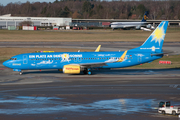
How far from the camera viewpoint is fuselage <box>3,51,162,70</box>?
42750mm

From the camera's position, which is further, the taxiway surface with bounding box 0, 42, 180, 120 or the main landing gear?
the main landing gear

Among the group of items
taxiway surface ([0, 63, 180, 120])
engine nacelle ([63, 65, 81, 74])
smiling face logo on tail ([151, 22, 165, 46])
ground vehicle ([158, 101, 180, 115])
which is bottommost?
taxiway surface ([0, 63, 180, 120])

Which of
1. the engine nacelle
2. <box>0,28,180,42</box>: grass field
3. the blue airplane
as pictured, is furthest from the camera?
<box>0,28,180,42</box>: grass field

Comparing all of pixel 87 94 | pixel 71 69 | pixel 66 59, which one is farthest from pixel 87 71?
pixel 87 94

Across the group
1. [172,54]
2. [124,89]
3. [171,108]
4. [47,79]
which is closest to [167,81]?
[124,89]

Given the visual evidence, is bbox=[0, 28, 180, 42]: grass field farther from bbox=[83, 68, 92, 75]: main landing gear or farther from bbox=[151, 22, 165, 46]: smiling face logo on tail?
bbox=[83, 68, 92, 75]: main landing gear

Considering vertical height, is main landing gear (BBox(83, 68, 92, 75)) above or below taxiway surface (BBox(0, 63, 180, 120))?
above

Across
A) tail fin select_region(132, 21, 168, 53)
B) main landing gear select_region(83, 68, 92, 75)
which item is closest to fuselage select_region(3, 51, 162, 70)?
main landing gear select_region(83, 68, 92, 75)

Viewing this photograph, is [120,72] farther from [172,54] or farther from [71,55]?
[172,54]

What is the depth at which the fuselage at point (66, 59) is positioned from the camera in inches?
1683

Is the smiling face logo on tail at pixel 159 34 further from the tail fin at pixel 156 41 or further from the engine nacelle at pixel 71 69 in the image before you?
the engine nacelle at pixel 71 69

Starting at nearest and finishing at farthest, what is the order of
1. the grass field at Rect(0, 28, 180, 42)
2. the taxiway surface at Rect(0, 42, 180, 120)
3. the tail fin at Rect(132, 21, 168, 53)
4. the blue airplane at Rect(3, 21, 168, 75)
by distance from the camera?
1. the taxiway surface at Rect(0, 42, 180, 120)
2. the blue airplane at Rect(3, 21, 168, 75)
3. the tail fin at Rect(132, 21, 168, 53)
4. the grass field at Rect(0, 28, 180, 42)

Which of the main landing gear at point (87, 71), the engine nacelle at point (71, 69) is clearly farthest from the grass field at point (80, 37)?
the engine nacelle at point (71, 69)

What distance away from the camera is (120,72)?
149 ft
